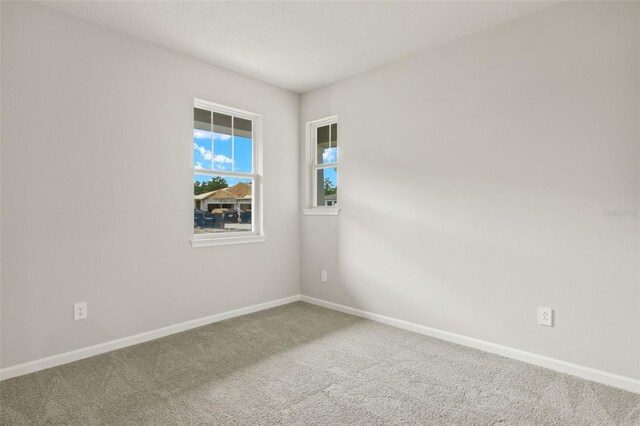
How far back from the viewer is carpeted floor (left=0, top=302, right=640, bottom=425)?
2.01 metres

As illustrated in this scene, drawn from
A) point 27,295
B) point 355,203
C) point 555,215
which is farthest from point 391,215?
point 27,295

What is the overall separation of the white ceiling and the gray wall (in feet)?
0.79

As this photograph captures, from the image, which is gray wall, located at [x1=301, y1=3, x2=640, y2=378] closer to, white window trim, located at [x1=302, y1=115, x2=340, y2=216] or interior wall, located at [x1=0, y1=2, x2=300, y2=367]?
white window trim, located at [x1=302, y1=115, x2=340, y2=216]

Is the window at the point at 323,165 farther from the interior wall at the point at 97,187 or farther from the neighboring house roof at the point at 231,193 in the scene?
the interior wall at the point at 97,187

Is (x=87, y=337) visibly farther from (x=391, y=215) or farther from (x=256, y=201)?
(x=391, y=215)

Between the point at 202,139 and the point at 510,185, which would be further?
the point at 202,139

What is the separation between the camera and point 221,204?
12.6 feet

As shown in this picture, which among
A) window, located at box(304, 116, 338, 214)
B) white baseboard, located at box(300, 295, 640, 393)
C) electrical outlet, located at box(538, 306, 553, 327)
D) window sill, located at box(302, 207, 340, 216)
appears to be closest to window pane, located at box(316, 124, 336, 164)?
window, located at box(304, 116, 338, 214)

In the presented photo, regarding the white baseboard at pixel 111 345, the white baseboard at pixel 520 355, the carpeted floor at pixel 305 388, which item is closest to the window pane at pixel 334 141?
the white baseboard at pixel 520 355

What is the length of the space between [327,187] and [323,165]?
0.27 meters

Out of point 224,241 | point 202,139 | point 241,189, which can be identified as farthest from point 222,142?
point 224,241

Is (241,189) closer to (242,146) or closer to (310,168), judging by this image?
(242,146)

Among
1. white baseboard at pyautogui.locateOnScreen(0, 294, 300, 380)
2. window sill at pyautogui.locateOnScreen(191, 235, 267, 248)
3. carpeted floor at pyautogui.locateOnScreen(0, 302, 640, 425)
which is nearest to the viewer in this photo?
carpeted floor at pyautogui.locateOnScreen(0, 302, 640, 425)

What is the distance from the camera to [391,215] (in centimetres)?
358
